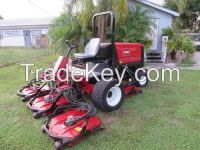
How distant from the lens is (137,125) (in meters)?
3.47

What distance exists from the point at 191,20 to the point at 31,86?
2004cm

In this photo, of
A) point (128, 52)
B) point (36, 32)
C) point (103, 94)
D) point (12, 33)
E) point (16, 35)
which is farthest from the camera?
point (12, 33)

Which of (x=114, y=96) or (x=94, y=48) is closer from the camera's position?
(x=114, y=96)

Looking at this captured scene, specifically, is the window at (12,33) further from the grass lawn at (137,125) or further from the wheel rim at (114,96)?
the wheel rim at (114,96)

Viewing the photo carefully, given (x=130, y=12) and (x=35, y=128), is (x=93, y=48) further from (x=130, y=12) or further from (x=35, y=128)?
(x=130, y=12)

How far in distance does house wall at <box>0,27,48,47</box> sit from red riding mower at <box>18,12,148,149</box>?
62.7ft

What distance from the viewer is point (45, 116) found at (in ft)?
12.3

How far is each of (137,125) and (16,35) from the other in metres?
22.7

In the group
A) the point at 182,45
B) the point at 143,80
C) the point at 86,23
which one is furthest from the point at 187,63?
the point at 86,23

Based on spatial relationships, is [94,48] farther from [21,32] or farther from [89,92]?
[21,32]

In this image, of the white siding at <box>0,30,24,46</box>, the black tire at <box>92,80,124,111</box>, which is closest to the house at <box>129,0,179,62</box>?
the black tire at <box>92,80,124,111</box>

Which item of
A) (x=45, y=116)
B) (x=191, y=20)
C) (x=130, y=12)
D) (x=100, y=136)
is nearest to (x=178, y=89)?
(x=100, y=136)

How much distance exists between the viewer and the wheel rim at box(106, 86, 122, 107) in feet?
13.2

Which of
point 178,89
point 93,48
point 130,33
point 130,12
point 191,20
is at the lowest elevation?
point 178,89
